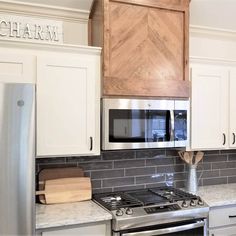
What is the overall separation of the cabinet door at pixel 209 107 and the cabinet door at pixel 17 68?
55.3 inches

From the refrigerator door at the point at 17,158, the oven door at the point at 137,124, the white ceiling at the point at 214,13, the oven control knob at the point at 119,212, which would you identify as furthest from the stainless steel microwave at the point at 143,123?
the white ceiling at the point at 214,13

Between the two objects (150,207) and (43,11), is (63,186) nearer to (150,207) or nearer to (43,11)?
(150,207)

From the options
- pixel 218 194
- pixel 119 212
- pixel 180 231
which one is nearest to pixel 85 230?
pixel 119 212

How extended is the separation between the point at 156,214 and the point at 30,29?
5.81 ft

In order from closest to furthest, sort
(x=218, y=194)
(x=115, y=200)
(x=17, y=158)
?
1. (x=17, y=158)
2. (x=115, y=200)
3. (x=218, y=194)

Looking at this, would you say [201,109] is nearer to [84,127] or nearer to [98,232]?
[84,127]

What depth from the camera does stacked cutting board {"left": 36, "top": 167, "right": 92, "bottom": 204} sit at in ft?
8.20

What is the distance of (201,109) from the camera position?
285 centimetres

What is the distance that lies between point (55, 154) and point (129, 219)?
725 millimetres

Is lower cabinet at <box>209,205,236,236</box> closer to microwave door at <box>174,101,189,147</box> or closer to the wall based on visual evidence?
microwave door at <box>174,101,189,147</box>

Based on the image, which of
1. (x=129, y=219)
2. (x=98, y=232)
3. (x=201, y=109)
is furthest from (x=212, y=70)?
(x=98, y=232)

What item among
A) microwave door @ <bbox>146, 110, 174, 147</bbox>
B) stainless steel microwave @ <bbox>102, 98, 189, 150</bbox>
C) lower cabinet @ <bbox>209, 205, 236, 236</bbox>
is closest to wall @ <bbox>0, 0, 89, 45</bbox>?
stainless steel microwave @ <bbox>102, 98, 189, 150</bbox>

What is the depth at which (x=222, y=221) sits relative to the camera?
2.62m

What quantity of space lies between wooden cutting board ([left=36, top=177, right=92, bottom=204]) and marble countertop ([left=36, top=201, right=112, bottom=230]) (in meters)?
0.06
